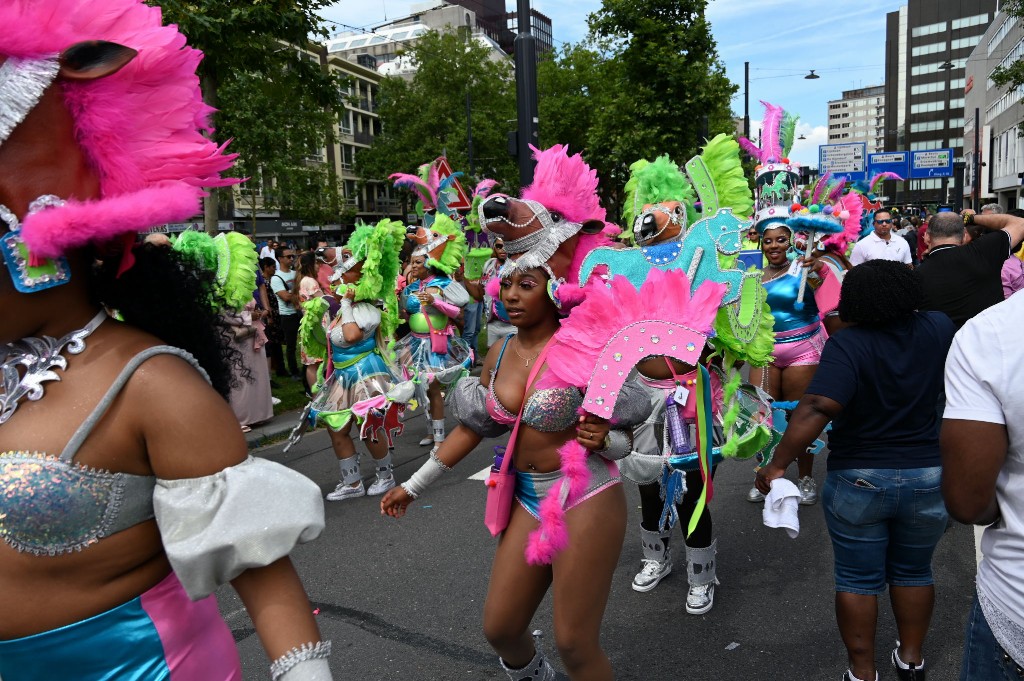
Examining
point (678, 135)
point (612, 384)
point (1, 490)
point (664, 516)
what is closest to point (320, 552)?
point (664, 516)

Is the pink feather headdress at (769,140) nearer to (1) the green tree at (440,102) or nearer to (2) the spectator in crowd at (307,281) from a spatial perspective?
(2) the spectator in crowd at (307,281)

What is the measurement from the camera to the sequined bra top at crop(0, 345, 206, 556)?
1349mm

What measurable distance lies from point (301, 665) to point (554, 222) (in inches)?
80.7

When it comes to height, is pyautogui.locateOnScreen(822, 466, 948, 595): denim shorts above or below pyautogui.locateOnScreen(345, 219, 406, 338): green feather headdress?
below

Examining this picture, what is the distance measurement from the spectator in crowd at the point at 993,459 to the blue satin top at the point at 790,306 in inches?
144

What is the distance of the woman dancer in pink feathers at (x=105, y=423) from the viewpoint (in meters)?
1.36

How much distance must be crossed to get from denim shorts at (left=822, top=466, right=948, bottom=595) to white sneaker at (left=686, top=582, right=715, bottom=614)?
1.03 meters

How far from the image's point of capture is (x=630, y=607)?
4.03 m

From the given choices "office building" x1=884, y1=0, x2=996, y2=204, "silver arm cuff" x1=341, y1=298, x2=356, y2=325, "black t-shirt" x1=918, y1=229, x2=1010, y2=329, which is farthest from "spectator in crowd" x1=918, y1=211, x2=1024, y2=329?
"office building" x1=884, y1=0, x2=996, y2=204

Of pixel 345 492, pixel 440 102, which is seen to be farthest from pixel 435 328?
pixel 440 102

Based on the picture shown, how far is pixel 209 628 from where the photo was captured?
1.61 m

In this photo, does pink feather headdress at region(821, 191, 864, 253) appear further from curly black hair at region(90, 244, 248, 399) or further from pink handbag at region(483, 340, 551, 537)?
curly black hair at region(90, 244, 248, 399)

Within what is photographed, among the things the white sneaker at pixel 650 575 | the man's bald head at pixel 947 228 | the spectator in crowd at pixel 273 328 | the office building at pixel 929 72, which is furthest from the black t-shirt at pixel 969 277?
the office building at pixel 929 72

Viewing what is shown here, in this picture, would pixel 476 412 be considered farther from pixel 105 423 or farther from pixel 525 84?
pixel 525 84
